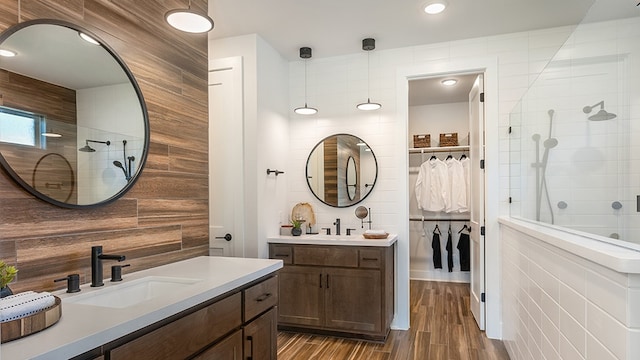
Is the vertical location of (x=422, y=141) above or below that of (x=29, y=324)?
above

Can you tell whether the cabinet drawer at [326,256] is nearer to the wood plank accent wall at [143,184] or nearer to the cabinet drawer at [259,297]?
the wood plank accent wall at [143,184]

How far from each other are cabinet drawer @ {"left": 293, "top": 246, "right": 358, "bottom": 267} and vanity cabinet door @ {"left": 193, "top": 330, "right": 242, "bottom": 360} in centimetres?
164

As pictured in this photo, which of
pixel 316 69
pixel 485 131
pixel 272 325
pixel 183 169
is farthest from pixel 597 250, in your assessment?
pixel 316 69

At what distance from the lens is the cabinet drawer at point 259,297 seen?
6.08 ft

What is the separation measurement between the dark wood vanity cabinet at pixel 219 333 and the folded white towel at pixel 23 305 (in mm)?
223

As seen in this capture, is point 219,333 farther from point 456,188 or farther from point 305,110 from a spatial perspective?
point 456,188

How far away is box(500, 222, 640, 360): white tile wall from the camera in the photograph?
112 cm

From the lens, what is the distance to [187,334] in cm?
143

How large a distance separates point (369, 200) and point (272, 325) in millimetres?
1955

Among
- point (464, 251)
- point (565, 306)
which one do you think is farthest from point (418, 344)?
point (464, 251)

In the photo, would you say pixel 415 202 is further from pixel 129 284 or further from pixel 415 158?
pixel 129 284

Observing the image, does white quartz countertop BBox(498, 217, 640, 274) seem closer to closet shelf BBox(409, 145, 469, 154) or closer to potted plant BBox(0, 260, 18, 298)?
potted plant BBox(0, 260, 18, 298)

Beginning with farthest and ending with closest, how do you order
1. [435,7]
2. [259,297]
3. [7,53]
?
[435,7] < [259,297] < [7,53]

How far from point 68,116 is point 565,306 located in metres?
2.23
